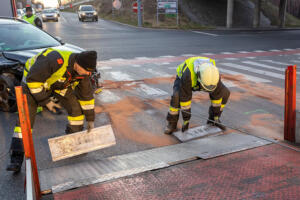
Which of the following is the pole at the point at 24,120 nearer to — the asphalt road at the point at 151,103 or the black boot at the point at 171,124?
the asphalt road at the point at 151,103

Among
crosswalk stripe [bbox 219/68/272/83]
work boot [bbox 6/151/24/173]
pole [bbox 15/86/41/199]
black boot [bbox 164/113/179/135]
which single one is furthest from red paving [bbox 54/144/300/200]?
crosswalk stripe [bbox 219/68/272/83]

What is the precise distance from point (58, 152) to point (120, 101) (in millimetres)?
3135

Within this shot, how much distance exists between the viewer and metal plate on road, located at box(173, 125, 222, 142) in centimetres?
504

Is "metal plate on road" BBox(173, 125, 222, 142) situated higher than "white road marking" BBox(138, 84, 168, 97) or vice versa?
"white road marking" BBox(138, 84, 168, 97)

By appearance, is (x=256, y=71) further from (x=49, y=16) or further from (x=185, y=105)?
(x=49, y=16)

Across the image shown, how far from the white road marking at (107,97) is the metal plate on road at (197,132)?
2.34 meters

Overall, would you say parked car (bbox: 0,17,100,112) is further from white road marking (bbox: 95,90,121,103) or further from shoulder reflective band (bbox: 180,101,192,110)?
shoulder reflective band (bbox: 180,101,192,110)

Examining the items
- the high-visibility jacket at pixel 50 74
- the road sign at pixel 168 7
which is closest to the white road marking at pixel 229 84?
the high-visibility jacket at pixel 50 74

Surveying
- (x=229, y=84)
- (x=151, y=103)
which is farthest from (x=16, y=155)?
(x=229, y=84)

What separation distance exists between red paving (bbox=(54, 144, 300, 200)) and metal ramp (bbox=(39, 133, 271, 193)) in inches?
5.5

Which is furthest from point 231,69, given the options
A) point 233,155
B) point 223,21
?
point 223,21

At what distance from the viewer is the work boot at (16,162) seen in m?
3.88

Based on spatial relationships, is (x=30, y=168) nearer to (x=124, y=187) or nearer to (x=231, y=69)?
→ (x=124, y=187)

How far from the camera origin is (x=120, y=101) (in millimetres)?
7078
